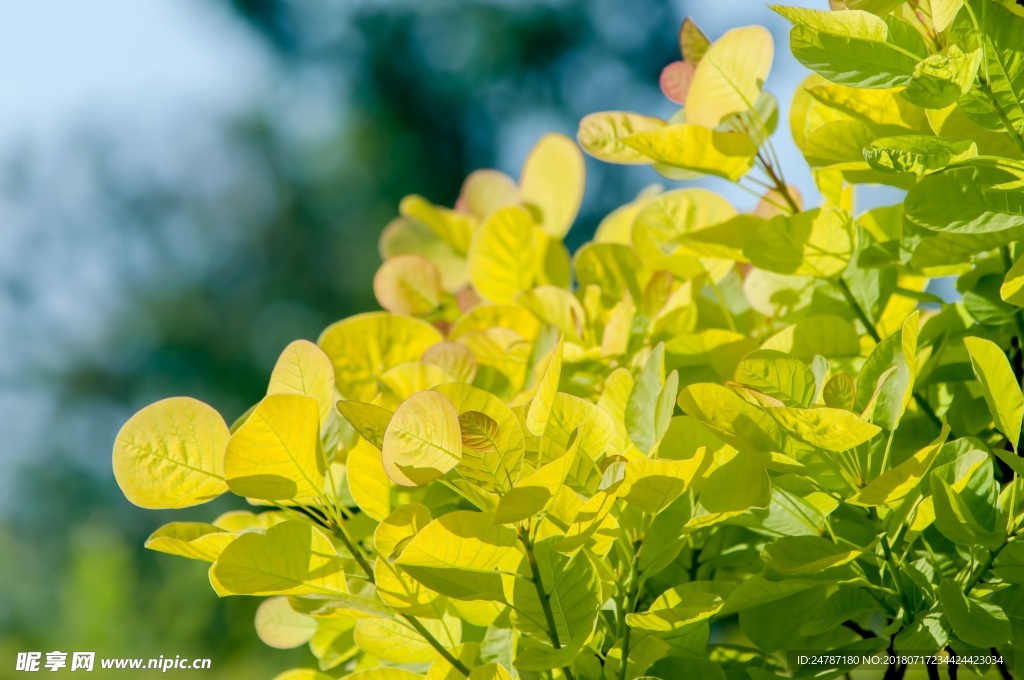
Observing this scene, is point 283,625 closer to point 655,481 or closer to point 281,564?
point 281,564

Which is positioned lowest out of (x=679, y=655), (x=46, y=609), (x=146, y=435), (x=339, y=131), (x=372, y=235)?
(x=46, y=609)

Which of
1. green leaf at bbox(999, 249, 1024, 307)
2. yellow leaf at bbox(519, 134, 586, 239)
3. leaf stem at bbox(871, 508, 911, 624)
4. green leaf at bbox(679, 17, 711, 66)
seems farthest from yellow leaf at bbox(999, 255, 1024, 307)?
yellow leaf at bbox(519, 134, 586, 239)

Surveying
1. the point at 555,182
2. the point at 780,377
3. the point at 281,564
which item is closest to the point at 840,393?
the point at 780,377

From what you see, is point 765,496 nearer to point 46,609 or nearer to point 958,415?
point 958,415

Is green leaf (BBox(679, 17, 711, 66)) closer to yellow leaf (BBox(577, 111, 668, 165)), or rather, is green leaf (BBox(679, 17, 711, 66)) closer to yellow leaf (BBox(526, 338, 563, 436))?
yellow leaf (BBox(577, 111, 668, 165))

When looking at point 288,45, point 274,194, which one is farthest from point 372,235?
point 288,45

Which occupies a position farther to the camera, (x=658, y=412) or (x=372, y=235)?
(x=372, y=235)

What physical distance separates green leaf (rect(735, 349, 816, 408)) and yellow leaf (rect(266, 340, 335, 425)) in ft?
0.56

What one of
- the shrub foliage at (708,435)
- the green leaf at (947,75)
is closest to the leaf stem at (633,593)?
the shrub foliage at (708,435)

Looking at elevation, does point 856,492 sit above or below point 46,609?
above

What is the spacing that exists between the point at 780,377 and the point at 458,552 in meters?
0.14

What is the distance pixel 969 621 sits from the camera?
1.06 ft

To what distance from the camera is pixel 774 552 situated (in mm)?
334

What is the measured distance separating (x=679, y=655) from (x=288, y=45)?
32.6 ft
